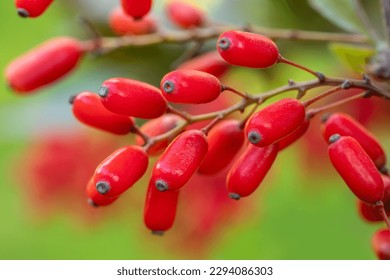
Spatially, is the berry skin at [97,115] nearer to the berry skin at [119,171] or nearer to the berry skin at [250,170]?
the berry skin at [119,171]

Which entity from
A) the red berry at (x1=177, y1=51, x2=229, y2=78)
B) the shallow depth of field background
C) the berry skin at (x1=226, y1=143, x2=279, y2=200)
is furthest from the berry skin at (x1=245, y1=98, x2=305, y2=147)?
the shallow depth of field background

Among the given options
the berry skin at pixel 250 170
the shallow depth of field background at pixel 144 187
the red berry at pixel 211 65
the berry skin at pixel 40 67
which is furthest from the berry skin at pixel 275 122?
the shallow depth of field background at pixel 144 187

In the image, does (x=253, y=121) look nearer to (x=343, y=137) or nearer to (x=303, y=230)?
(x=343, y=137)

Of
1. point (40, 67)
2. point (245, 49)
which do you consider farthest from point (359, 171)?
point (40, 67)

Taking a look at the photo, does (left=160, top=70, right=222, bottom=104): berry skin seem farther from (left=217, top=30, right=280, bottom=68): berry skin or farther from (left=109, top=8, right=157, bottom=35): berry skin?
(left=109, top=8, right=157, bottom=35): berry skin

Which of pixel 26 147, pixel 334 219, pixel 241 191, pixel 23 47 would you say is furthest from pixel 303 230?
pixel 241 191
